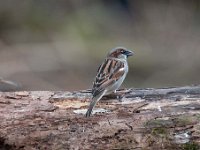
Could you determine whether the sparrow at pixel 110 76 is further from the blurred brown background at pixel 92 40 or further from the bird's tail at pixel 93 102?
the blurred brown background at pixel 92 40

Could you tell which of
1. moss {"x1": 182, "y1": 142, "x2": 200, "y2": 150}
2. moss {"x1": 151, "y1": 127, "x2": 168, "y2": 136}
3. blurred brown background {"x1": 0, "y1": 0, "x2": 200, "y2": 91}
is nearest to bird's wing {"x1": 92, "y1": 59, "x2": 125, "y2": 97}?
moss {"x1": 151, "y1": 127, "x2": 168, "y2": 136}

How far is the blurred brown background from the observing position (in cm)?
A: 979

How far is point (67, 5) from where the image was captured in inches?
438

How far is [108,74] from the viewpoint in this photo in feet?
21.1

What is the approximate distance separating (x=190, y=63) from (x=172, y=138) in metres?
4.37

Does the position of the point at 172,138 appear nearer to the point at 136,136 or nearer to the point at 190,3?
the point at 136,136

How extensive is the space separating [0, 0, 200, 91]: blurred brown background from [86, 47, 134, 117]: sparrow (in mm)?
2665

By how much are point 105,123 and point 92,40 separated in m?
4.61

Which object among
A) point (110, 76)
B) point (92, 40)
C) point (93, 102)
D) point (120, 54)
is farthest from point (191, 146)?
point (92, 40)

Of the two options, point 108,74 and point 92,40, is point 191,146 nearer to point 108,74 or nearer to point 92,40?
point 108,74

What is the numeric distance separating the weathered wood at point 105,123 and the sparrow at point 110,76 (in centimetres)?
7

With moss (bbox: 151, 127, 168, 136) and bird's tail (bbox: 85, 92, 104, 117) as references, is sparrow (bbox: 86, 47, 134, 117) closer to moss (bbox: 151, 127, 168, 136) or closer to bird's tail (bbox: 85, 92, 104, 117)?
bird's tail (bbox: 85, 92, 104, 117)

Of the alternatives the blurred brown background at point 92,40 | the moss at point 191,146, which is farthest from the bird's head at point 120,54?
the blurred brown background at point 92,40

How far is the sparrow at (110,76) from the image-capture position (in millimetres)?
6141
